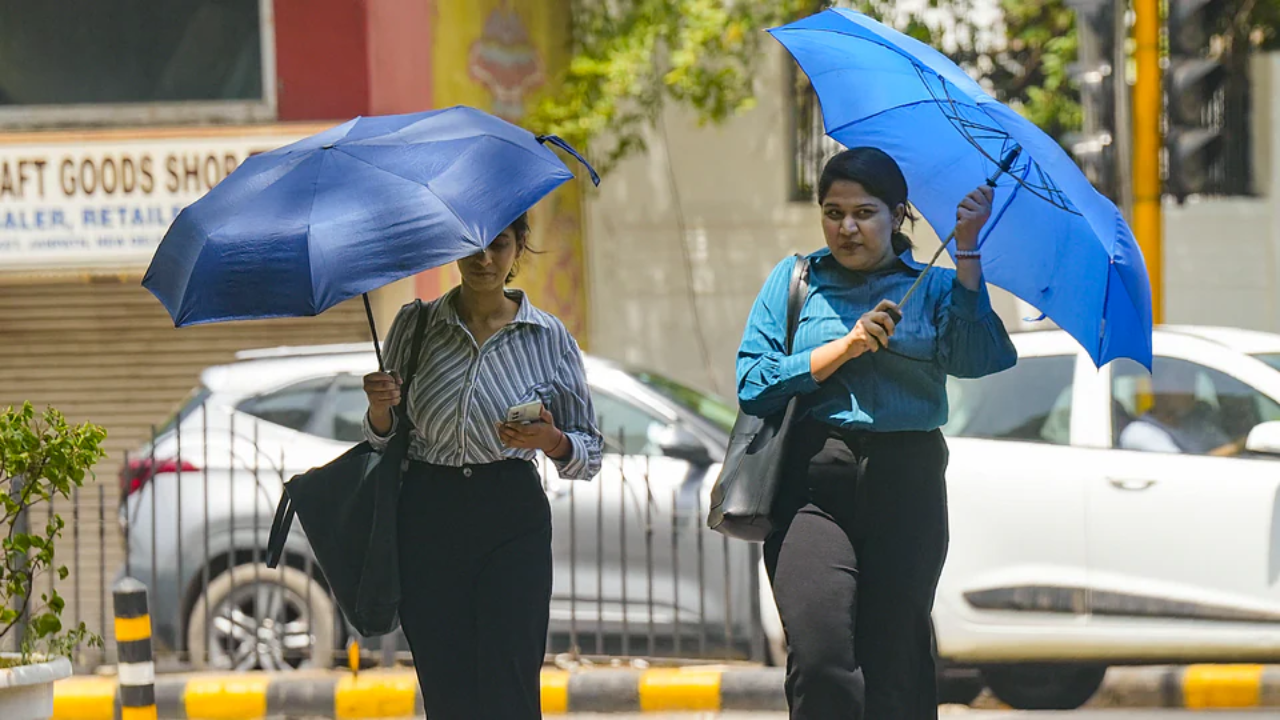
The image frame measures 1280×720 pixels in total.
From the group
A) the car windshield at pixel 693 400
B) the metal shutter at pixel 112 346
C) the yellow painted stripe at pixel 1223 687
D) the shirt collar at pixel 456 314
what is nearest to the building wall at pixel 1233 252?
the car windshield at pixel 693 400

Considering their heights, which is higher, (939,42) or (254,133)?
(939,42)

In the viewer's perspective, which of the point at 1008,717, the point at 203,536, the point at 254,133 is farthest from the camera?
the point at 254,133

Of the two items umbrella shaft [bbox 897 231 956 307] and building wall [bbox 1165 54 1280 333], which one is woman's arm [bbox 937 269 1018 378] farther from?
building wall [bbox 1165 54 1280 333]

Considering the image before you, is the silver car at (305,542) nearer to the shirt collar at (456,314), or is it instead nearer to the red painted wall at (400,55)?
the red painted wall at (400,55)

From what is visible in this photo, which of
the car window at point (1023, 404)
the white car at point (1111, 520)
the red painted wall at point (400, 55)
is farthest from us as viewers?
the red painted wall at point (400, 55)

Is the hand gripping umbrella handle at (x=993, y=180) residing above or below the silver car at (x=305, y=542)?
above

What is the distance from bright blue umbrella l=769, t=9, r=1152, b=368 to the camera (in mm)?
4254

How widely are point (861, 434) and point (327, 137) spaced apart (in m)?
1.45

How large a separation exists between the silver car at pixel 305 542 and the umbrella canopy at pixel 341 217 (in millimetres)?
4027

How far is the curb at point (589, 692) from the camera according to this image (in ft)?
25.3

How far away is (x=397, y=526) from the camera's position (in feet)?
14.5

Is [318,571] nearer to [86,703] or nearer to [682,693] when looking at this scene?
[86,703]

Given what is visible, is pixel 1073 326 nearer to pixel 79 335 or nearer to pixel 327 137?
pixel 327 137

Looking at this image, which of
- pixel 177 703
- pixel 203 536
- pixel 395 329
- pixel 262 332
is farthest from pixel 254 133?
pixel 395 329
